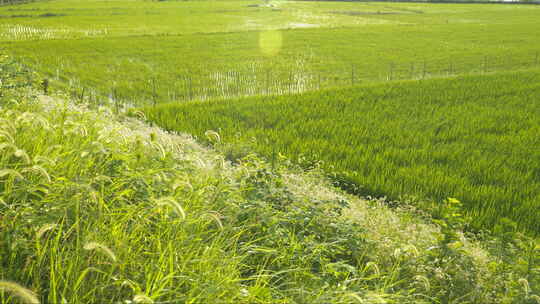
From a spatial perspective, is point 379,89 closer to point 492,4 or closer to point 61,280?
point 61,280

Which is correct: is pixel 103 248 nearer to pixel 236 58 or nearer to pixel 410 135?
pixel 410 135

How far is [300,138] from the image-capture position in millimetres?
8648

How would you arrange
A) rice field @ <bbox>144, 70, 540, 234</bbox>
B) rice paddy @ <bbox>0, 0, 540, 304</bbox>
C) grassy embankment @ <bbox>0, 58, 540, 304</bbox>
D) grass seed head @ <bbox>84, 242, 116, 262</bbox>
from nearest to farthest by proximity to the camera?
grass seed head @ <bbox>84, 242, 116, 262</bbox>
grassy embankment @ <bbox>0, 58, 540, 304</bbox>
rice paddy @ <bbox>0, 0, 540, 304</bbox>
rice field @ <bbox>144, 70, 540, 234</bbox>

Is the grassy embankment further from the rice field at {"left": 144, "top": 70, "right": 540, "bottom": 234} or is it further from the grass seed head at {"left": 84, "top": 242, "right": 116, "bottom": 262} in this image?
the rice field at {"left": 144, "top": 70, "right": 540, "bottom": 234}

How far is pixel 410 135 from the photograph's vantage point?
28.6 ft

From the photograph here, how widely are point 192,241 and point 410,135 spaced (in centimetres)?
666

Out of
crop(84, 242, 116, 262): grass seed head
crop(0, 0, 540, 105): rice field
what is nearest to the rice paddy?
crop(84, 242, 116, 262): grass seed head

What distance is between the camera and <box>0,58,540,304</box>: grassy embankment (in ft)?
8.06

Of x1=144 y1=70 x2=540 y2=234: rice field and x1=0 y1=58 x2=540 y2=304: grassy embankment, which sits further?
x1=144 y1=70 x2=540 y2=234: rice field

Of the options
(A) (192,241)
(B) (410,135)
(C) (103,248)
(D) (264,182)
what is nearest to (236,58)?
(B) (410,135)

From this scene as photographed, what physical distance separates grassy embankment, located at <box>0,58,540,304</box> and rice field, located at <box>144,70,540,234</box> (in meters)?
1.22

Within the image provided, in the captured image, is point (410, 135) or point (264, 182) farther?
point (410, 135)

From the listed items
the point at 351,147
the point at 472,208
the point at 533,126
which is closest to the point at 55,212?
the point at 472,208

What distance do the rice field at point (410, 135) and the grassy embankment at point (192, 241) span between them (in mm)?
1221
